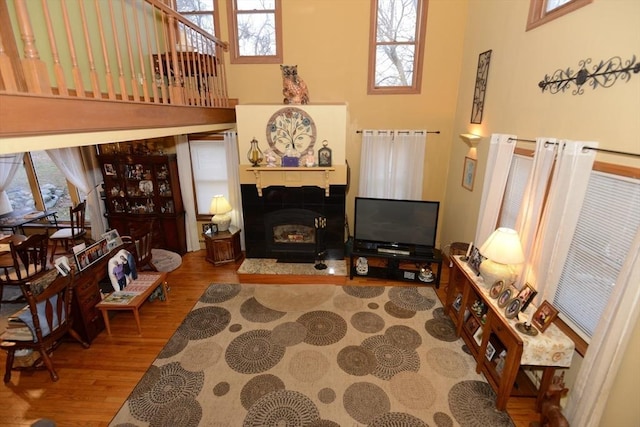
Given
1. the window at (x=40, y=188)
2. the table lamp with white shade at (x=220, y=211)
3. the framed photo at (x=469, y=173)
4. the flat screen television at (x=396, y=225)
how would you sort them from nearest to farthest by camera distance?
the framed photo at (x=469, y=173), the flat screen television at (x=396, y=225), the table lamp with white shade at (x=220, y=211), the window at (x=40, y=188)

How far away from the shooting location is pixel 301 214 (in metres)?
4.79

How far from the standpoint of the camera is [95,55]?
3557 millimetres

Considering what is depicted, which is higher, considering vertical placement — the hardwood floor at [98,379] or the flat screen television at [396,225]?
the flat screen television at [396,225]

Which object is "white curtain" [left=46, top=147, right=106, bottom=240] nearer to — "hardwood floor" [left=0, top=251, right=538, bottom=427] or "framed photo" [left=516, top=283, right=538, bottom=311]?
"hardwood floor" [left=0, top=251, right=538, bottom=427]

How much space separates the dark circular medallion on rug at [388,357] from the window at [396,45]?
3.67m

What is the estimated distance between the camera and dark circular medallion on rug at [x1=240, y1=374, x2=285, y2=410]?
266 cm

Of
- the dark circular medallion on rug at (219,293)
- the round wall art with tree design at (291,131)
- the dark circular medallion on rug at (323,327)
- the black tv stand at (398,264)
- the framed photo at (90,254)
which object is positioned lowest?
the dark circular medallion on rug at (219,293)

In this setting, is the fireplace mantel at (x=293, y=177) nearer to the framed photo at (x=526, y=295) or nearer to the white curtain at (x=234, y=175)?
the white curtain at (x=234, y=175)

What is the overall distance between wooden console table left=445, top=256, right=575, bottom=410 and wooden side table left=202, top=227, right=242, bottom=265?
3.47 metres

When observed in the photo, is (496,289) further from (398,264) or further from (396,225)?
(398,264)

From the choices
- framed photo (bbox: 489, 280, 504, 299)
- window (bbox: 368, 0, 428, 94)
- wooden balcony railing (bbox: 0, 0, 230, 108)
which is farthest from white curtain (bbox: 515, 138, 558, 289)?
wooden balcony railing (bbox: 0, 0, 230, 108)

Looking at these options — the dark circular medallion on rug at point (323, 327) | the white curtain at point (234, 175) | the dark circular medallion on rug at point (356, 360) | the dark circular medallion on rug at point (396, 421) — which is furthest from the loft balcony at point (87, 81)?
the dark circular medallion on rug at point (396, 421)

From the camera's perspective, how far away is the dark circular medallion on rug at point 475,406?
249cm

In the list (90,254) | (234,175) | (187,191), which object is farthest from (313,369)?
(187,191)
